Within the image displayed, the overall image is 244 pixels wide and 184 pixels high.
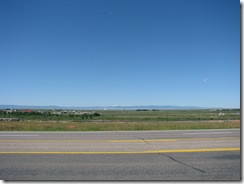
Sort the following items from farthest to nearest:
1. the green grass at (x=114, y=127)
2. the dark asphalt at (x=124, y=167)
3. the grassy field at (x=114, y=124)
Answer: the grassy field at (x=114, y=124)
the green grass at (x=114, y=127)
the dark asphalt at (x=124, y=167)

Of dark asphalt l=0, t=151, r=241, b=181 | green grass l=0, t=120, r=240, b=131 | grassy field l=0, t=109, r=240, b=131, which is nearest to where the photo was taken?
dark asphalt l=0, t=151, r=241, b=181

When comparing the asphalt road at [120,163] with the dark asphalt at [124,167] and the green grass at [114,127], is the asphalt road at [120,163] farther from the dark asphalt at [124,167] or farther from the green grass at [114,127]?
the green grass at [114,127]

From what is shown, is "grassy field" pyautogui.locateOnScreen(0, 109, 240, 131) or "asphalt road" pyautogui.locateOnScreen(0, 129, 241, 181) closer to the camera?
"asphalt road" pyautogui.locateOnScreen(0, 129, 241, 181)

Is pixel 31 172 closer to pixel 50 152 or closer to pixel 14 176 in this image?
pixel 14 176

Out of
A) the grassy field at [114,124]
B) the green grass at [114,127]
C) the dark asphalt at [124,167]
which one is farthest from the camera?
the grassy field at [114,124]

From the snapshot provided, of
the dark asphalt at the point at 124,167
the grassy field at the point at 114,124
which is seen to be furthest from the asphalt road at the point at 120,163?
the grassy field at the point at 114,124

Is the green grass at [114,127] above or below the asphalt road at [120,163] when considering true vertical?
below

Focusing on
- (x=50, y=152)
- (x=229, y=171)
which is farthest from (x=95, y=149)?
(x=229, y=171)

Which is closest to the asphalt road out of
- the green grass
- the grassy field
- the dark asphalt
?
the dark asphalt

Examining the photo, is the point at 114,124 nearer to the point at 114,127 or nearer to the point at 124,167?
the point at 114,127

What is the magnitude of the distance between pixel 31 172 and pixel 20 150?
356 centimetres

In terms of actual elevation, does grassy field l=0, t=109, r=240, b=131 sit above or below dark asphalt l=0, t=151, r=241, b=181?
below

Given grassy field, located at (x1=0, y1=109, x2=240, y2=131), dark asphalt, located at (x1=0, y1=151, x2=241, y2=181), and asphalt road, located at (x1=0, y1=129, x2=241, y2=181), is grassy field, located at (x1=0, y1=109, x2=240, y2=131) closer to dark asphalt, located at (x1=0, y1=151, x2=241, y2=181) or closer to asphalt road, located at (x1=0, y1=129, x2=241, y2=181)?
asphalt road, located at (x1=0, y1=129, x2=241, y2=181)

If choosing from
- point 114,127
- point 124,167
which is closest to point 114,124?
point 114,127
